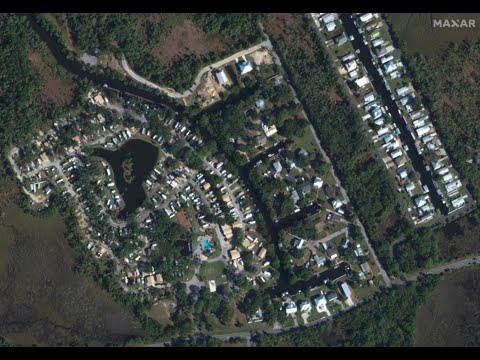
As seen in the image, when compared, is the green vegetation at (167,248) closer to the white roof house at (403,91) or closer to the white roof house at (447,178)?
the white roof house at (403,91)

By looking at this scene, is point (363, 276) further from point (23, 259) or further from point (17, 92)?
point (17, 92)

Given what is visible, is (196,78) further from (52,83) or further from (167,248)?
(167,248)

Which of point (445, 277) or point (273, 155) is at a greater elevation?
point (273, 155)

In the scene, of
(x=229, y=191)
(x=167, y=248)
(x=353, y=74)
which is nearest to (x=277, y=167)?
(x=229, y=191)

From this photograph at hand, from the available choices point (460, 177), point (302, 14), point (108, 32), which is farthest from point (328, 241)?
point (108, 32)

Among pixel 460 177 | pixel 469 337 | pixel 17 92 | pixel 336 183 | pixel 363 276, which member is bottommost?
pixel 469 337

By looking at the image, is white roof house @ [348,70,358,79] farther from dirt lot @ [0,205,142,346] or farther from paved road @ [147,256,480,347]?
dirt lot @ [0,205,142,346]
